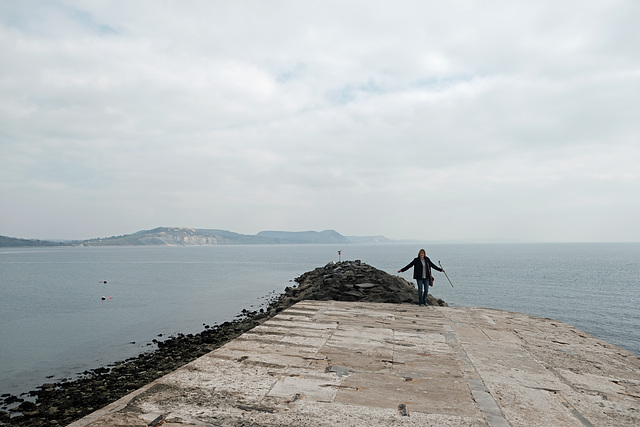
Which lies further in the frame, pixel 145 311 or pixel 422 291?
pixel 145 311

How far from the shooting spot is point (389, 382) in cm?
654

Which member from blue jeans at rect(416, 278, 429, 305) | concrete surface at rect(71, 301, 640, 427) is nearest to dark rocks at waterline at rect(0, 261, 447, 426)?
blue jeans at rect(416, 278, 429, 305)

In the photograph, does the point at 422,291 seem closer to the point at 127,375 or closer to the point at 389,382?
the point at 389,382

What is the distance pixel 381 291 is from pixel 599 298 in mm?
31955

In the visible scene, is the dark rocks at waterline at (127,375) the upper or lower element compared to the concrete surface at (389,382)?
lower

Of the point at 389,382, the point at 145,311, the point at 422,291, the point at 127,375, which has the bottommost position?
the point at 145,311

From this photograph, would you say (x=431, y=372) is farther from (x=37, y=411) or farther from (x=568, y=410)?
(x=37, y=411)

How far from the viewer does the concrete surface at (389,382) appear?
520cm

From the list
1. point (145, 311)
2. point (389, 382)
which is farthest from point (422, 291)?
point (145, 311)

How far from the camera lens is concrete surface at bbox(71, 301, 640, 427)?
520 cm

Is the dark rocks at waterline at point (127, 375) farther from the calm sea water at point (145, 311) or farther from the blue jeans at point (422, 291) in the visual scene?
the blue jeans at point (422, 291)

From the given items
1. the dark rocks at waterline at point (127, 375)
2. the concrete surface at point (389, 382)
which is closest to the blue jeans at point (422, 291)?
the dark rocks at waterline at point (127, 375)

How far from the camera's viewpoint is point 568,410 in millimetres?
6023

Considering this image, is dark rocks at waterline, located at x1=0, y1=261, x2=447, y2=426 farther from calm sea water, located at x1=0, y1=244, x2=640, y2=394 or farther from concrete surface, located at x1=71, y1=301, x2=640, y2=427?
concrete surface, located at x1=71, y1=301, x2=640, y2=427
